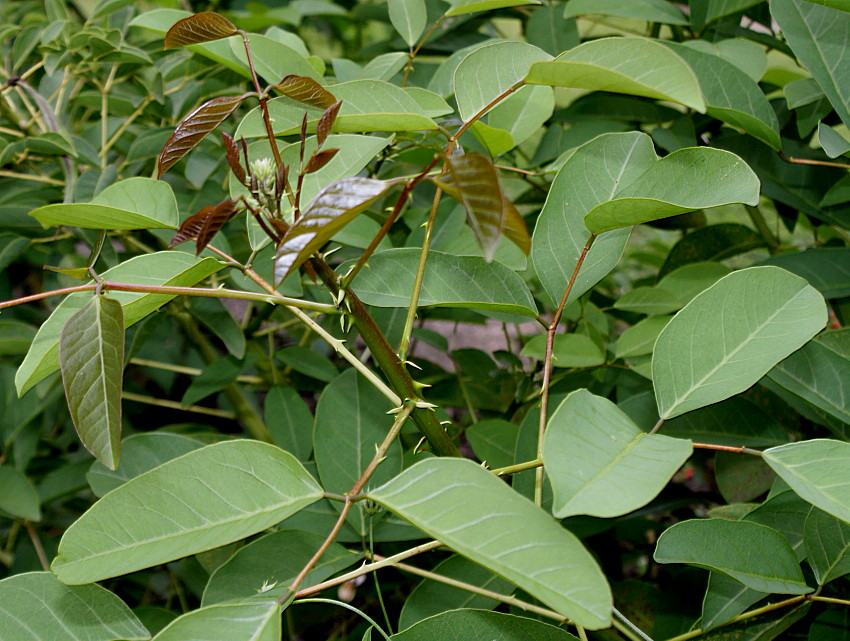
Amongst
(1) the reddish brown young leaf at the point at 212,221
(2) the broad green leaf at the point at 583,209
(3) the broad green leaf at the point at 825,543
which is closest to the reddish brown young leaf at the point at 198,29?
(1) the reddish brown young leaf at the point at 212,221

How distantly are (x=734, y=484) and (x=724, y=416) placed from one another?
0.23ft

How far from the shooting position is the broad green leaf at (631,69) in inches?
12.1

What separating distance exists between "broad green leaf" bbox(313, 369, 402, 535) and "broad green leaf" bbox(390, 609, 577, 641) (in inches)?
5.6

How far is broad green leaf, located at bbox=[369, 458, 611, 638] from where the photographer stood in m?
0.26

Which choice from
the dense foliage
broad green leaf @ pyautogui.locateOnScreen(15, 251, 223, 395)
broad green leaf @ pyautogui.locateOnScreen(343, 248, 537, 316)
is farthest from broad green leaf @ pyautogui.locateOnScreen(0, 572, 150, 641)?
broad green leaf @ pyautogui.locateOnScreen(343, 248, 537, 316)

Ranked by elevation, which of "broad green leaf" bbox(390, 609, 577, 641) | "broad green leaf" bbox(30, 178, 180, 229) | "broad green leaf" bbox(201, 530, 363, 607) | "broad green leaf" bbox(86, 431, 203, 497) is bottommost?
"broad green leaf" bbox(201, 530, 363, 607)

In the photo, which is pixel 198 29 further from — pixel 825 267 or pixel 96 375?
pixel 825 267

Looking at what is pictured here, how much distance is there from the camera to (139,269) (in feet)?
1.33

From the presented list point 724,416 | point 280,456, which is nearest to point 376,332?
point 280,456

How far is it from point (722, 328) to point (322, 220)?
244mm

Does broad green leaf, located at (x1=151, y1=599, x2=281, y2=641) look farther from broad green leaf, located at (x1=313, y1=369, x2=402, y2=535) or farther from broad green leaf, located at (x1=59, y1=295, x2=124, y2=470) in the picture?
broad green leaf, located at (x1=313, y1=369, x2=402, y2=535)

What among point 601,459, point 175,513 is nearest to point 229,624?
point 175,513

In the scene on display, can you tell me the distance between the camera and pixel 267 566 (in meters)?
0.45

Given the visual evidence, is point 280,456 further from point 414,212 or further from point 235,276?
point 414,212
